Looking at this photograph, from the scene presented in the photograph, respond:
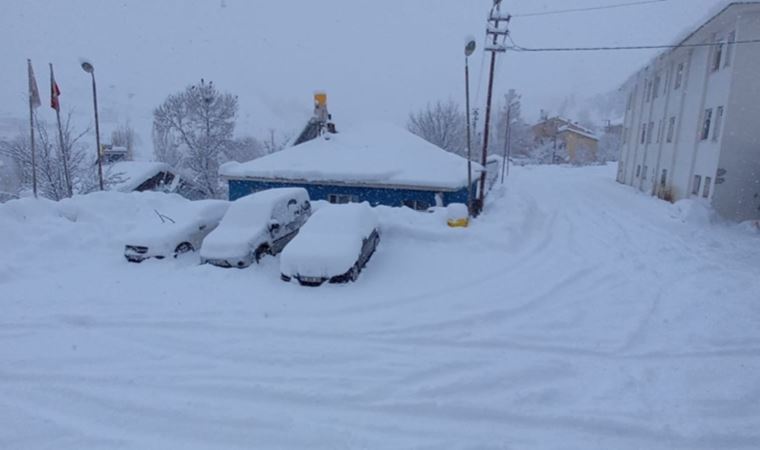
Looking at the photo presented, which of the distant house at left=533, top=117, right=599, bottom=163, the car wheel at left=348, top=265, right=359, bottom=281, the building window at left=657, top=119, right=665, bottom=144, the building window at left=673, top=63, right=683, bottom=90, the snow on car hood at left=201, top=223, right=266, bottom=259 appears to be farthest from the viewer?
the distant house at left=533, top=117, right=599, bottom=163

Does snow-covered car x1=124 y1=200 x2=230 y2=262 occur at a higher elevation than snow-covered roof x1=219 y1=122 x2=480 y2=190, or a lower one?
lower

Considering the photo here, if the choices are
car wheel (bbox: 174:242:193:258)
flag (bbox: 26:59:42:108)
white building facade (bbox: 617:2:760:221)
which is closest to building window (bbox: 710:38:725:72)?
white building facade (bbox: 617:2:760:221)

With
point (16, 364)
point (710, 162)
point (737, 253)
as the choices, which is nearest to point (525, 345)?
point (16, 364)

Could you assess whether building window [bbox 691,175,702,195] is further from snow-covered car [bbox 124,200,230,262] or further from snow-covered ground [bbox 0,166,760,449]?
snow-covered car [bbox 124,200,230,262]

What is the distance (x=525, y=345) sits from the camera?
6.18 m

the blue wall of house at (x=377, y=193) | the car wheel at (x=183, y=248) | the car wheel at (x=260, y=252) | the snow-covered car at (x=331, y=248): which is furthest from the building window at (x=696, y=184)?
the car wheel at (x=183, y=248)

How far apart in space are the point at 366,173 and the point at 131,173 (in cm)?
A: 2021

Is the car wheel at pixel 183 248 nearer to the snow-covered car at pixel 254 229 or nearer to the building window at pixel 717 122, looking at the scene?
the snow-covered car at pixel 254 229

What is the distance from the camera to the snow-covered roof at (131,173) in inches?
1045

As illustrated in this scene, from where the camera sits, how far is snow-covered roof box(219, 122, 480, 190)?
16.9 metres

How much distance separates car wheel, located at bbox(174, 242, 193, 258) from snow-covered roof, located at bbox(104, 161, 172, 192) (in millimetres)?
19203

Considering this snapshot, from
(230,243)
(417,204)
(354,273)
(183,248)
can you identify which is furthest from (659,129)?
(183,248)

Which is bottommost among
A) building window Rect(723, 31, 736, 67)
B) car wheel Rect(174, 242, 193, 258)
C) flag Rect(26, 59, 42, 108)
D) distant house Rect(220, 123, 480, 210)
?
car wheel Rect(174, 242, 193, 258)

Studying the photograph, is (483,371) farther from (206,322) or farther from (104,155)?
(104,155)
